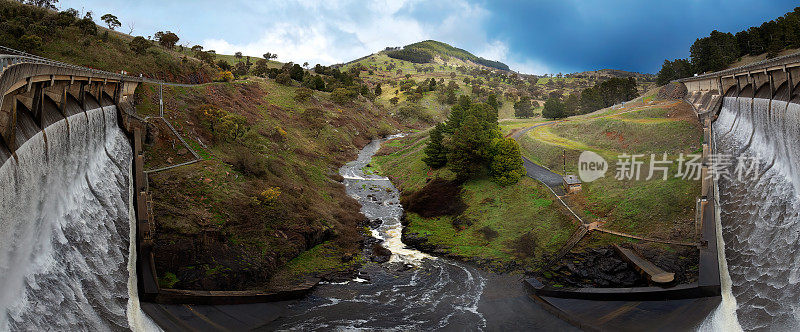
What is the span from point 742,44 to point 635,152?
2120 inches

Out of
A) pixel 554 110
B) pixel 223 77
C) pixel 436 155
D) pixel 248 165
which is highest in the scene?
pixel 223 77

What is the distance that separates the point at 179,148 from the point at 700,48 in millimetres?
93423

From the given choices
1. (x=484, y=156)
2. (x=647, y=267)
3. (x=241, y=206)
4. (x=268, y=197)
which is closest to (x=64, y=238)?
(x=241, y=206)

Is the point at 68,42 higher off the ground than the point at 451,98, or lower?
higher

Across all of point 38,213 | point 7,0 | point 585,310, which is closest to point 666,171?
point 585,310

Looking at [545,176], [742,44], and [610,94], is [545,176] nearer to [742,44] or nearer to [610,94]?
[742,44]

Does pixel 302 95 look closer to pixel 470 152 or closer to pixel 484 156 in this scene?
pixel 470 152

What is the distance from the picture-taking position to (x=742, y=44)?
74000 millimetres

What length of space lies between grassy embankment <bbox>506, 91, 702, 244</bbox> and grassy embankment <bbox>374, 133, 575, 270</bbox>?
349 cm

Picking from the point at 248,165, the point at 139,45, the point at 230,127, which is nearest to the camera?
the point at 248,165

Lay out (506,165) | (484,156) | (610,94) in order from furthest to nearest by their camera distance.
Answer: (610,94)
(484,156)
(506,165)

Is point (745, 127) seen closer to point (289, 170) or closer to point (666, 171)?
point (666, 171)

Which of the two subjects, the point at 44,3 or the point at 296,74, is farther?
the point at 296,74

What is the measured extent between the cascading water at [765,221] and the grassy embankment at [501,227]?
37.0 ft
